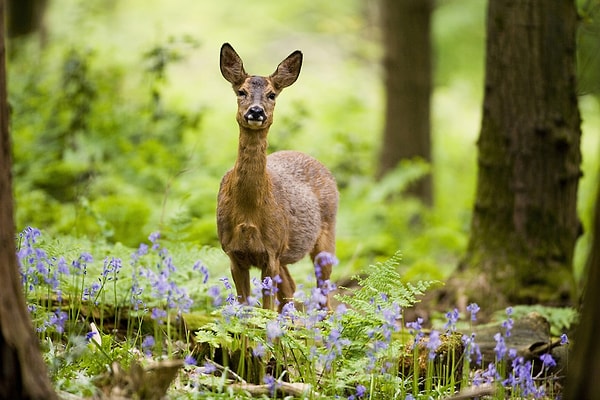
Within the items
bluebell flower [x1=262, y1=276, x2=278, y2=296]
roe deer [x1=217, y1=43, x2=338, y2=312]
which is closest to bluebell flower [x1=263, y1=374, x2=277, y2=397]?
bluebell flower [x1=262, y1=276, x2=278, y2=296]

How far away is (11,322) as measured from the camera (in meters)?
3.23

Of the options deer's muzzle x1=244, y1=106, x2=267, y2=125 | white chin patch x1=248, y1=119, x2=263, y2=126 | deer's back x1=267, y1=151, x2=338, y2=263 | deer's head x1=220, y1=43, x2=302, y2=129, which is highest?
deer's head x1=220, y1=43, x2=302, y2=129

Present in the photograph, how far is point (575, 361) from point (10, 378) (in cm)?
202

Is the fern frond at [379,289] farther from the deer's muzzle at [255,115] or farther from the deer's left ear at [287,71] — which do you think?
the deer's left ear at [287,71]

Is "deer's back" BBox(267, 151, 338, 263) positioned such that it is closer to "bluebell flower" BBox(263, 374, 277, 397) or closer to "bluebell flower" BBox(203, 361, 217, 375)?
"bluebell flower" BBox(203, 361, 217, 375)

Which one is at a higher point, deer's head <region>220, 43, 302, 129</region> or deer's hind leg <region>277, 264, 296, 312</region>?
deer's head <region>220, 43, 302, 129</region>

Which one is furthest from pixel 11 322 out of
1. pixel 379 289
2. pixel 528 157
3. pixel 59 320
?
pixel 528 157

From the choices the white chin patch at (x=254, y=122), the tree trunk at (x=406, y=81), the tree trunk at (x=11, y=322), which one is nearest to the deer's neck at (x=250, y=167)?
the white chin patch at (x=254, y=122)

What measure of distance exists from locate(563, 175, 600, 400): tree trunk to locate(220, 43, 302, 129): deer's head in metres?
2.44

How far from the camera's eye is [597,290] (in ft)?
10.1

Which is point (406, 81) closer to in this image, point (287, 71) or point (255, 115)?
point (287, 71)

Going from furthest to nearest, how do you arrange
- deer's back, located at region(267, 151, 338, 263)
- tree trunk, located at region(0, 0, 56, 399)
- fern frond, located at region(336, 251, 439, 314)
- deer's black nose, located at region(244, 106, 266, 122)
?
deer's back, located at region(267, 151, 338, 263)
deer's black nose, located at region(244, 106, 266, 122)
fern frond, located at region(336, 251, 439, 314)
tree trunk, located at region(0, 0, 56, 399)

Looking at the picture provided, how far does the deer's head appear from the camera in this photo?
515 centimetres

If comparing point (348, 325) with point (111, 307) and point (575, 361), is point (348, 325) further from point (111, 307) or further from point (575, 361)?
point (111, 307)
